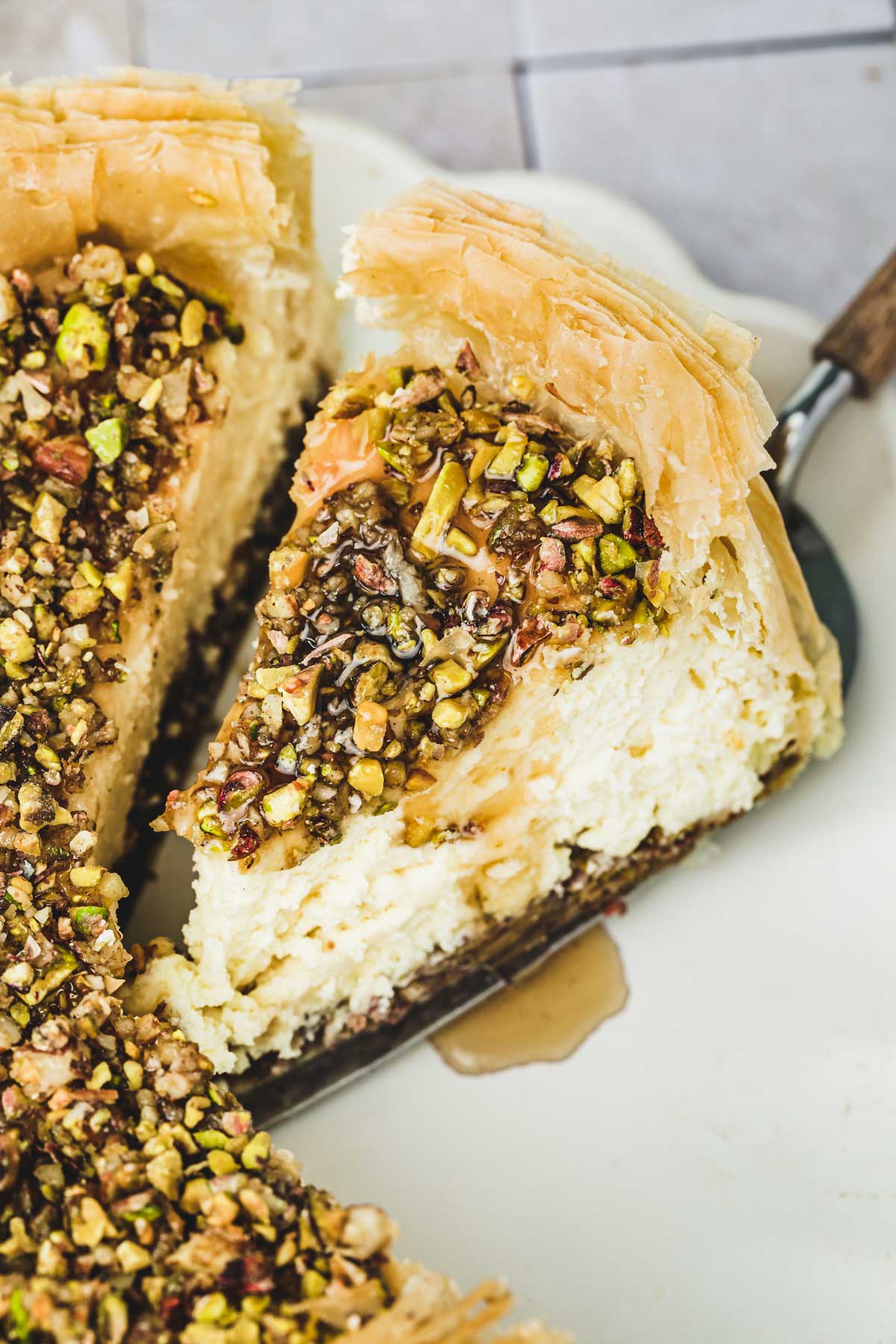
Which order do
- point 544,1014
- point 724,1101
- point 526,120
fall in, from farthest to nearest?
point 526,120
point 544,1014
point 724,1101

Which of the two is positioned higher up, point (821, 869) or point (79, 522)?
point (79, 522)

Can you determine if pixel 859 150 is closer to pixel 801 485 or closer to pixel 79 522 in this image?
pixel 801 485

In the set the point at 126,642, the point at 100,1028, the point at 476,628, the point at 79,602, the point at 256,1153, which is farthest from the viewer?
the point at 126,642

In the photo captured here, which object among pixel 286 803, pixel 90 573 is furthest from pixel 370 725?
pixel 90 573

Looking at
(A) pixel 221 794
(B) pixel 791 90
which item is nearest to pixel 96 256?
(A) pixel 221 794

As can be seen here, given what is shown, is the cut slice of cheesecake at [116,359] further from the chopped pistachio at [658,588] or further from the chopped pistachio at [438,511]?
the chopped pistachio at [658,588]

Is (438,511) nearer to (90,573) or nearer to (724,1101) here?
(90,573)

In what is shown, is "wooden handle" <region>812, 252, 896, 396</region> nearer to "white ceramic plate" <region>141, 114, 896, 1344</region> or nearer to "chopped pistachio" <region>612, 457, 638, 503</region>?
"white ceramic plate" <region>141, 114, 896, 1344</region>
